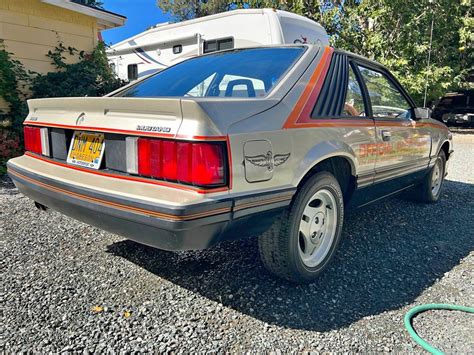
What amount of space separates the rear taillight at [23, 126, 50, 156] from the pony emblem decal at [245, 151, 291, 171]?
1.51 metres

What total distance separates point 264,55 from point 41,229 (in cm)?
252

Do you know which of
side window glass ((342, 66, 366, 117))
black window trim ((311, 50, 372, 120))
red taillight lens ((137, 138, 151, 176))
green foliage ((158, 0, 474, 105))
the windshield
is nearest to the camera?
red taillight lens ((137, 138, 151, 176))

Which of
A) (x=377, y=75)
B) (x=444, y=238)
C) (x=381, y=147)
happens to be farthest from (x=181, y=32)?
(x=444, y=238)

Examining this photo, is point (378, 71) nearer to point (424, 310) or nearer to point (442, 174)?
point (424, 310)

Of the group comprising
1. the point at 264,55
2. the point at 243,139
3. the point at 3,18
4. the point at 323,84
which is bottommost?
the point at 243,139

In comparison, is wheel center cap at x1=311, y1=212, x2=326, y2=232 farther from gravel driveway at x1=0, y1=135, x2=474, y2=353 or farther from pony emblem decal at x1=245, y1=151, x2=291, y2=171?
pony emblem decal at x1=245, y1=151, x2=291, y2=171

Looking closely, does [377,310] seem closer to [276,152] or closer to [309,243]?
[309,243]

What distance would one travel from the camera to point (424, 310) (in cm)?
223

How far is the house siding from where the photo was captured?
650 centimetres

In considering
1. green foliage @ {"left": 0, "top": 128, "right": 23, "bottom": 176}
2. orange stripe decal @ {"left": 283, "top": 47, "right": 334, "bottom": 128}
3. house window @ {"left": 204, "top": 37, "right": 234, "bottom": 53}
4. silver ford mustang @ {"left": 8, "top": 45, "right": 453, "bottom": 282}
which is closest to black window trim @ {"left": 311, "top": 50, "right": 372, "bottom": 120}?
silver ford mustang @ {"left": 8, "top": 45, "right": 453, "bottom": 282}

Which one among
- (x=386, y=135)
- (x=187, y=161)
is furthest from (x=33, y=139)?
(x=386, y=135)

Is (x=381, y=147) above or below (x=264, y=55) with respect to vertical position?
below

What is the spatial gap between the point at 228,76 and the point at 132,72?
6810 mm

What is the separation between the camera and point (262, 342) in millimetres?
1871
